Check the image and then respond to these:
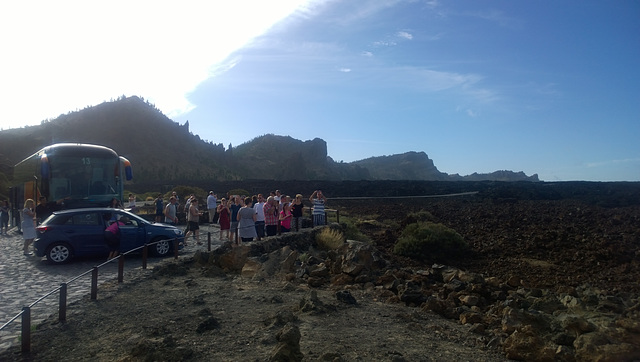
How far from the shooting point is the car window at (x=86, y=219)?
12.9 metres

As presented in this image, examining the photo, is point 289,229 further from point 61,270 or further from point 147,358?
point 147,358

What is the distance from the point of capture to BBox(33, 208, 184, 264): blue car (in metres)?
12.5

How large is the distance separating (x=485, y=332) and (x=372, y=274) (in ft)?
16.3

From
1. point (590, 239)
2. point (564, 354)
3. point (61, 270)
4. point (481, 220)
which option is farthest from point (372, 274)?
point (481, 220)

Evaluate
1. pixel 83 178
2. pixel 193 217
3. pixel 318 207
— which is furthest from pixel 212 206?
pixel 193 217

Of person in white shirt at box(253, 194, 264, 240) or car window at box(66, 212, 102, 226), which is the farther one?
person in white shirt at box(253, 194, 264, 240)

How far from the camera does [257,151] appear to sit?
5039 inches

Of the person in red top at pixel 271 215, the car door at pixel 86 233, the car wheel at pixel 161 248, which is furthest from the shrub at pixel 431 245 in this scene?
the car door at pixel 86 233

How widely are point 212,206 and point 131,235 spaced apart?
8.28 m

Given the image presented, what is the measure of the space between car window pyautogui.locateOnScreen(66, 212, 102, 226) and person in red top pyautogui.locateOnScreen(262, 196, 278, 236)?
5603 millimetres

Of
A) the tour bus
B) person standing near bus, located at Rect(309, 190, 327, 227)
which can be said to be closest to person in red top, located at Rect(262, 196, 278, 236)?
person standing near bus, located at Rect(309, 190, 327, 227)

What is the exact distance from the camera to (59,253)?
1263 centimetres

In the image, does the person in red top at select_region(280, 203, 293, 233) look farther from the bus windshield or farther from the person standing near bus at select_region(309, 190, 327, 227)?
the bus windshield

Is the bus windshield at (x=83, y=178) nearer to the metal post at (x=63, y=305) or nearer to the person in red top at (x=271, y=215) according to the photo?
the person in red top at (x=271, y=215)
